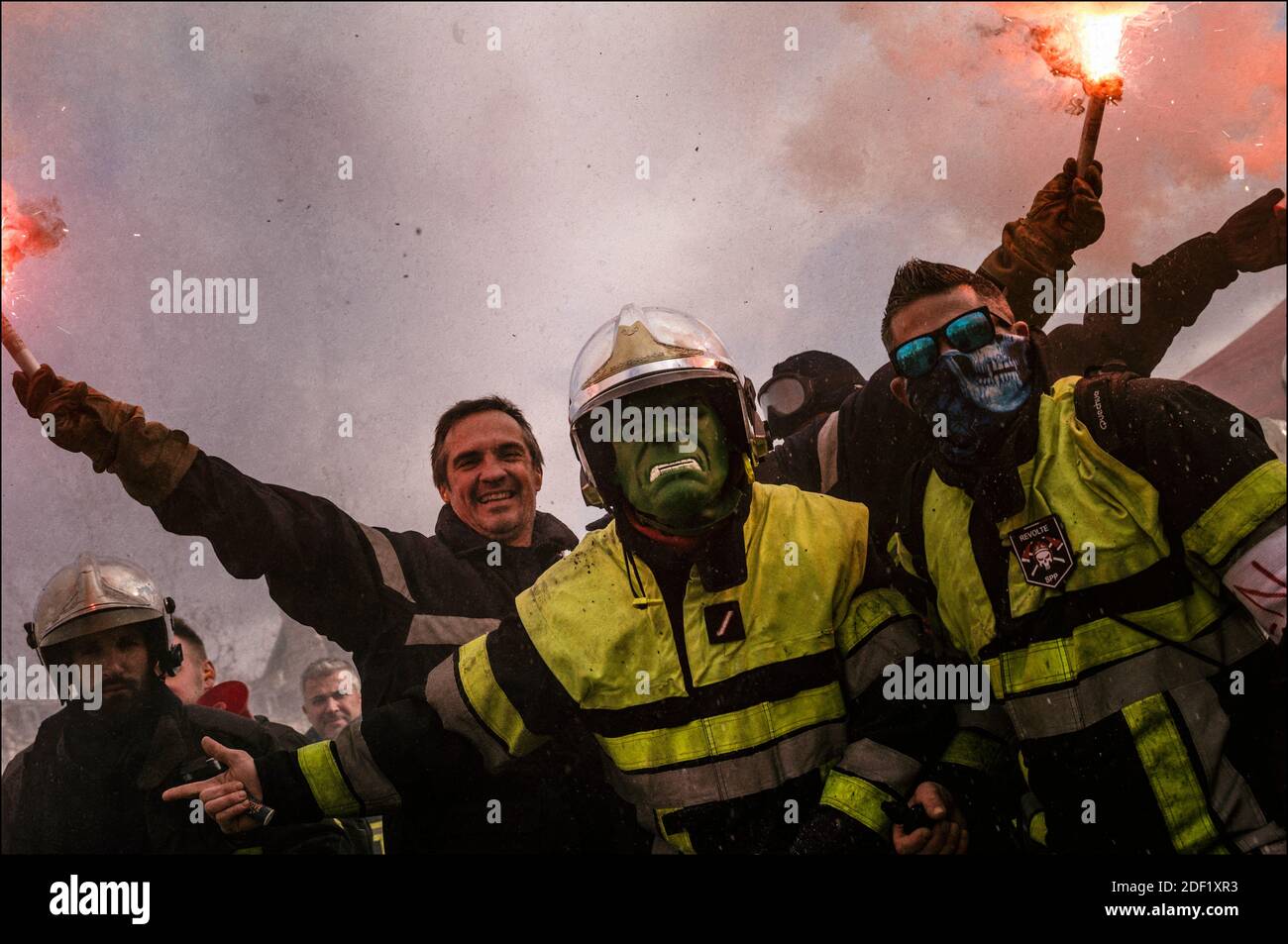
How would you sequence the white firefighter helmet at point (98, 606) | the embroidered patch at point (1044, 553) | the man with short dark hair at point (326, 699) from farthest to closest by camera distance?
the man with short dark hair at point (326, 699) → the white firefighter helmet at point (98, 606) → the embroidered patch at point (1044, 553)

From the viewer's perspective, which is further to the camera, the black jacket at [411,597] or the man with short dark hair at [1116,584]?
the black jacket at [411,597]

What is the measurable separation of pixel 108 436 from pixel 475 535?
1.32 meters

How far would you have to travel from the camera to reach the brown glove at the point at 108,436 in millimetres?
3156

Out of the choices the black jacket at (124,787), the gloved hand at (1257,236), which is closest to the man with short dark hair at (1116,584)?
the gloved hand at (1257,236)

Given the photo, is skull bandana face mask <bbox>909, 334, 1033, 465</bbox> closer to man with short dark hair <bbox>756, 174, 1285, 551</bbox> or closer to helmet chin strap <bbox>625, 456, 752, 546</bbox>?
man with short dark hair <bbox>756, 174, 1285, 551</bbox>

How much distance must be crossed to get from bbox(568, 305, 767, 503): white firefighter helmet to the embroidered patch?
0.77 m

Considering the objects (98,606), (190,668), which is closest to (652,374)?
(98,606)

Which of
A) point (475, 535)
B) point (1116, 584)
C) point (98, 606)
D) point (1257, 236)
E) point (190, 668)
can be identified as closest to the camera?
point (1116, 584)

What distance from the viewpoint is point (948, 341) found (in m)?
2.60

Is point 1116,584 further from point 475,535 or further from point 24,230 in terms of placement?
point 24,230

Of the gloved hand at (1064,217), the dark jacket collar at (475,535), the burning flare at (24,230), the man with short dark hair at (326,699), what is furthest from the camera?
the man with short dark hair at (326,699)

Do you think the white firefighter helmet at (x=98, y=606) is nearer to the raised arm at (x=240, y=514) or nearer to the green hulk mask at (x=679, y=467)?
the raised arm at (x=240, y=514)

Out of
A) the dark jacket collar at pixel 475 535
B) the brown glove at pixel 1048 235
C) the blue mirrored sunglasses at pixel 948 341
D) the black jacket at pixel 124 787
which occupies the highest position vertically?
the brown glove at pixel 1048 235

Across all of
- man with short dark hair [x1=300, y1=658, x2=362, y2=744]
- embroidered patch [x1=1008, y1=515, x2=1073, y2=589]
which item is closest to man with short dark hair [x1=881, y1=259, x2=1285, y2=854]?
embroidered patch [x1=1008, y1=515, x2=1073, y2=589]
